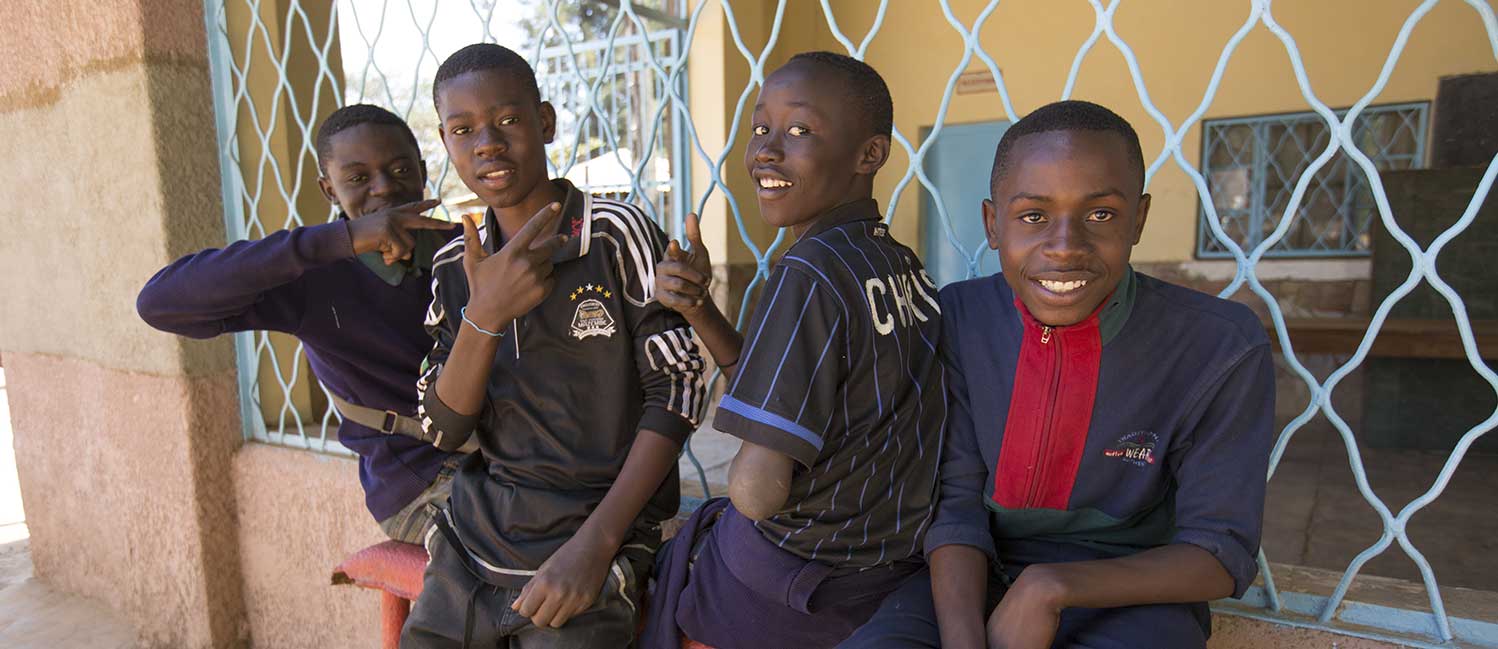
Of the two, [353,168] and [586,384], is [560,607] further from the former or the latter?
[353,168]

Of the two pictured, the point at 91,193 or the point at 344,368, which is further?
the point at 91,193

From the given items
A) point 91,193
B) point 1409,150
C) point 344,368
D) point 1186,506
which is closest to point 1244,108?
point 1409,150

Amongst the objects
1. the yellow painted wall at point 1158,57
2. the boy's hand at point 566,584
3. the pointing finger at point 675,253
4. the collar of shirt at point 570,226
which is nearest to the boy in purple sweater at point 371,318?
Result: the collar of shirt at point 570,226

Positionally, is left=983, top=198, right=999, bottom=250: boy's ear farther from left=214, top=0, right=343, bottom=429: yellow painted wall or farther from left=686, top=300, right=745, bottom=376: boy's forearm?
left=214, top=0, right=343, bottom=429: yellow painted wall

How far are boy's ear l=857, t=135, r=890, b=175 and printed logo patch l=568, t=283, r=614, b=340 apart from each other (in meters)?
0.48

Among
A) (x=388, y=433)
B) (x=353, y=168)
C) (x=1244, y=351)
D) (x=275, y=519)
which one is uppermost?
(x=353, y=168)

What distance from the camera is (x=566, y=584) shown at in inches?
54.1

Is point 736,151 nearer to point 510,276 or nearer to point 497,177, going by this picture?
point 497,177

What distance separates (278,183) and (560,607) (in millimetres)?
1988

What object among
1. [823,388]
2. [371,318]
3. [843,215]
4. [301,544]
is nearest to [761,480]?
[823,388]

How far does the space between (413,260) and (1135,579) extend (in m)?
1.50

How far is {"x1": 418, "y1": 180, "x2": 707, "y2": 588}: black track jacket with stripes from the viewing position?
4.84ft

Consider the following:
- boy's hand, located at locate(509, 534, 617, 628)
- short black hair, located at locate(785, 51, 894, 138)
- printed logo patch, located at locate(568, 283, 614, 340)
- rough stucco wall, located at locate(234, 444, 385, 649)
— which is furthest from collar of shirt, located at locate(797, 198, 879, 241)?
rough stucco wall, located at locate(234, 444, 385, 649)

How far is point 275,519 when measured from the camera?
2666 mm
